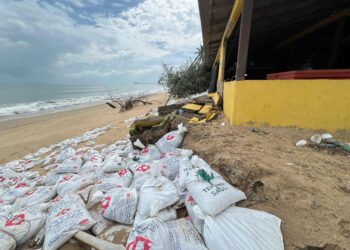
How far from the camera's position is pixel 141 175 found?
71.0 inches

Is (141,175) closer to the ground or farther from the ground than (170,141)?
closer to the ground

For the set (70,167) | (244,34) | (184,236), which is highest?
(244,34)

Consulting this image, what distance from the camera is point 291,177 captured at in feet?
4.58

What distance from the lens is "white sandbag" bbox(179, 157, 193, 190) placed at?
4.85 feet

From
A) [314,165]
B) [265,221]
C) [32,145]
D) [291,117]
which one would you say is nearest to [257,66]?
[291,117]

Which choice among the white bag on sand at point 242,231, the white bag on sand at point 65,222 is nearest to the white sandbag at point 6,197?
the white bag on sand at point 65,222

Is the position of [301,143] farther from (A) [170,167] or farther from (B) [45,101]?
(B) [45,101]

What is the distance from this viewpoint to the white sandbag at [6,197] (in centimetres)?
188

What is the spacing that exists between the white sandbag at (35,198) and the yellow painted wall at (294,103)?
246 cm

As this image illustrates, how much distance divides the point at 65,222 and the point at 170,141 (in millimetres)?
1465

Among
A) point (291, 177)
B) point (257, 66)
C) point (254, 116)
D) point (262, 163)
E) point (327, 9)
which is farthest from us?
point (257, 66)

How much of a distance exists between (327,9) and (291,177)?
493cm

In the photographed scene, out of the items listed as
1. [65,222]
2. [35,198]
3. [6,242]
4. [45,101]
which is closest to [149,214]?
[65,222]

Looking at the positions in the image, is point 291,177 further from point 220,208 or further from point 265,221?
point 220,208
